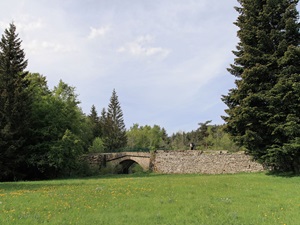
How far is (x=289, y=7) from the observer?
2155 centimetres

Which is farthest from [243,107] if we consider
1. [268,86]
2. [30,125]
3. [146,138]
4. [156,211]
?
[146,138]

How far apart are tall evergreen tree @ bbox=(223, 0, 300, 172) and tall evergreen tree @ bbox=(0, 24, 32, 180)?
20119mm

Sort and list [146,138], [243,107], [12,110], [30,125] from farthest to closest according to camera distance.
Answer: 1. [146,138]
2. [30,125]
3. [12,110]
4. [243,107]

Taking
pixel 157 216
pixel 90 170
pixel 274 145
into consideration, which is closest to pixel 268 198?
pixel 157 216

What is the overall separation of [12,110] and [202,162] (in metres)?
21.5

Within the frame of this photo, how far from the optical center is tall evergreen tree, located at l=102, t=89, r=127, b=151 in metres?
71.7

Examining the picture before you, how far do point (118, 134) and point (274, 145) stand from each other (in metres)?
57.1

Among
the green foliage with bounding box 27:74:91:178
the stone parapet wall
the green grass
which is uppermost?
the green foliage with bounding box 27:74:91:178

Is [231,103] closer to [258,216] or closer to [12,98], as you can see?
[258,216]

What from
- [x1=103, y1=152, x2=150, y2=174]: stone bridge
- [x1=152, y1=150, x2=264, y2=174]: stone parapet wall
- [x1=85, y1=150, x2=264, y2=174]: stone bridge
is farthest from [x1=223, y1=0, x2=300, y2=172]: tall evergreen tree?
[x1=103, y1=152, x2=150, y2=174]: stone bridge

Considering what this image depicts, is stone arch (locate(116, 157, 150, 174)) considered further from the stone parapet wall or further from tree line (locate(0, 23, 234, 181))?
tree line (locate(0, 23, 234, 181))

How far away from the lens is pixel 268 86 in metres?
21.6

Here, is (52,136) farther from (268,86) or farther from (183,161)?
(268,86)

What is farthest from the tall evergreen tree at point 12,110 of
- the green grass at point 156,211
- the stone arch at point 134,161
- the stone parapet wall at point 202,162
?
the green grass at point 156,211
